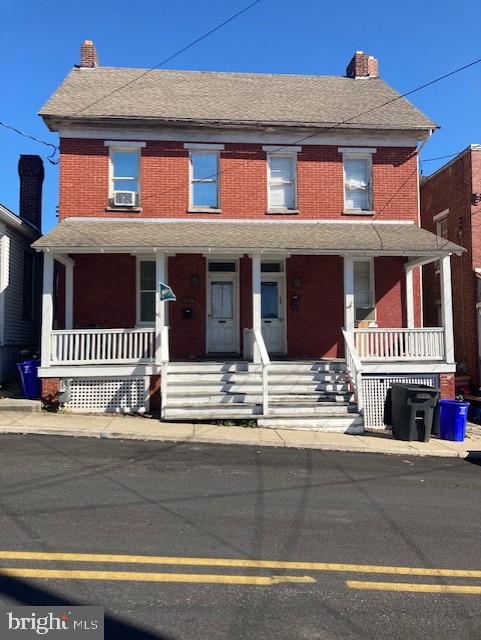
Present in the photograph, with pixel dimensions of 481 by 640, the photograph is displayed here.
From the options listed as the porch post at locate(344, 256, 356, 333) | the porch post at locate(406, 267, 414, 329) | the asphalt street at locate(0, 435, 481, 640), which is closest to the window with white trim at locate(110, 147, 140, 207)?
the porch post at locate(344, 256, 356, 333)

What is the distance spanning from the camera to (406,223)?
14.4m

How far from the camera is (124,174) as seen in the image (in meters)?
13.8

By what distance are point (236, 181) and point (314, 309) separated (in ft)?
13.4

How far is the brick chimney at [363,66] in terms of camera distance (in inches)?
Result: 675

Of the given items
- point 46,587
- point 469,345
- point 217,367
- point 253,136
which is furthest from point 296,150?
point 46,587

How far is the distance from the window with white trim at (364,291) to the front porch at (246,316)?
28 mm

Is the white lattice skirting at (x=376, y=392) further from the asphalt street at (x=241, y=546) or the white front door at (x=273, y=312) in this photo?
the asphalt street at (x=241, y=546)

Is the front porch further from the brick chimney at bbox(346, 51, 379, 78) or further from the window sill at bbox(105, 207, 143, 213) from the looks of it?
the brick chimney at bbox(346, 51, 379, 78)

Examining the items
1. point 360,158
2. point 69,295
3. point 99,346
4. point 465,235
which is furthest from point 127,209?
point 465,235

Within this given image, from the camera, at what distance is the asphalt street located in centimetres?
343

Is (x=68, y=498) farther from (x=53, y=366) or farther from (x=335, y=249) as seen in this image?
(x=335, y=249)

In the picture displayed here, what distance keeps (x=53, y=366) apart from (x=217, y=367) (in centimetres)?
361

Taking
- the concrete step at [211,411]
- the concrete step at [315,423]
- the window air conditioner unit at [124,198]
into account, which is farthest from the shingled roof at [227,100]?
the concrete step at [315,423]

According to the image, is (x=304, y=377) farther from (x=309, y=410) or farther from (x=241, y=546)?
(x=241, y=546)
